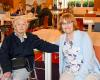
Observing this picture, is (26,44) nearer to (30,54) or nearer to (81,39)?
(30,54)

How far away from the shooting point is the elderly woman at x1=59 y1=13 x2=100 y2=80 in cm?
206

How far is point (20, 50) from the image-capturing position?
2234mm

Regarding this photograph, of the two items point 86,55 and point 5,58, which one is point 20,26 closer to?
point 5,58

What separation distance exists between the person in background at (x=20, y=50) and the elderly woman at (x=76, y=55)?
6.4 inches

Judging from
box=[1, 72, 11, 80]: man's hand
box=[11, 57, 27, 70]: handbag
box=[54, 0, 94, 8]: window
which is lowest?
box=[1, 72, 11, 80]: man's hand

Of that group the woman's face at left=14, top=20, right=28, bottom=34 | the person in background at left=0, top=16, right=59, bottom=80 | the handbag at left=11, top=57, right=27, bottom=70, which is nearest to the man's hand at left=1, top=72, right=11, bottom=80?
the person in background at left=0, top=16, right=59, bottom=80

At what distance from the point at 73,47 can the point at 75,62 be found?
0.13 metres

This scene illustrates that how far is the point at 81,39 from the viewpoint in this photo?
211 centimetres

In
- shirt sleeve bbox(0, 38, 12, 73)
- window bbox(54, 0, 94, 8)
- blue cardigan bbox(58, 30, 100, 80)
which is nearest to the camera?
blue cardigan bbox(58, 30, 100, 80)

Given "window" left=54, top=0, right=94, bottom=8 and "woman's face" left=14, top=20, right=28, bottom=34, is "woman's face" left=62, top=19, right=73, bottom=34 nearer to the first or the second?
"woman's face" left=14, top=20, right=28, bottom=34

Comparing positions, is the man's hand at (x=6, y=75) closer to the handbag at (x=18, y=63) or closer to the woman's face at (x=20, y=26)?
the handbag at (x=18, y=63)

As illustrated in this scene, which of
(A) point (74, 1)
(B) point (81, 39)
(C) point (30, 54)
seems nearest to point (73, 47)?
(B) point (81, 39)

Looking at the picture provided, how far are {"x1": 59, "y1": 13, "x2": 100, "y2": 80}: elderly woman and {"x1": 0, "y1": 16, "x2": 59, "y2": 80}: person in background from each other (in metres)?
0.16

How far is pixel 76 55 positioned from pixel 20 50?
1.64ft
